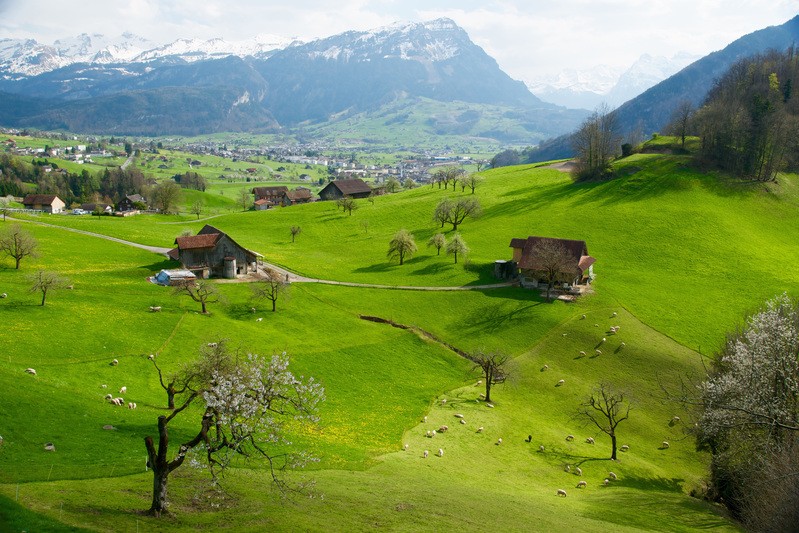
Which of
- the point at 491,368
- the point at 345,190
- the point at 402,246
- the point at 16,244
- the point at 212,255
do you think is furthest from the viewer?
the point at 345,190

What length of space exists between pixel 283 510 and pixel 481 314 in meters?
60.1

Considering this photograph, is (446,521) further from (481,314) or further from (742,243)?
(742,243)

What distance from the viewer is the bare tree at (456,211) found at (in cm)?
12812

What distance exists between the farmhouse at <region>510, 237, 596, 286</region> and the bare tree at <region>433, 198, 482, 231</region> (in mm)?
33811

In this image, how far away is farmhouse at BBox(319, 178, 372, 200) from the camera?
186 m

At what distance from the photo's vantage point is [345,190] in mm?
186125

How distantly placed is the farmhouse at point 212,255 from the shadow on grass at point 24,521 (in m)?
67.6

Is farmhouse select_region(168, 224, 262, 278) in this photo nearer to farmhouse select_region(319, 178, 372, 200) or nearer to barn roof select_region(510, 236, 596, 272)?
barn roof select_region(510, 236, 596, 272)

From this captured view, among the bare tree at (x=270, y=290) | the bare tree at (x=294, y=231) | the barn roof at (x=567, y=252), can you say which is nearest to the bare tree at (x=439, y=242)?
the barn roof at (x=567, y=252)

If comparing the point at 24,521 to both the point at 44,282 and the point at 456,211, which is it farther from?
the point at 456,211

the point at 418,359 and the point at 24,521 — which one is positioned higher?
the point at 24,521

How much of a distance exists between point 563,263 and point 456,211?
42322 millimetres

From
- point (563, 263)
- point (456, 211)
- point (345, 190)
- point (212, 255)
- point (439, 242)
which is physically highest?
point (345, 190)

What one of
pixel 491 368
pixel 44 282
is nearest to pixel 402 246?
pixel 491 368
